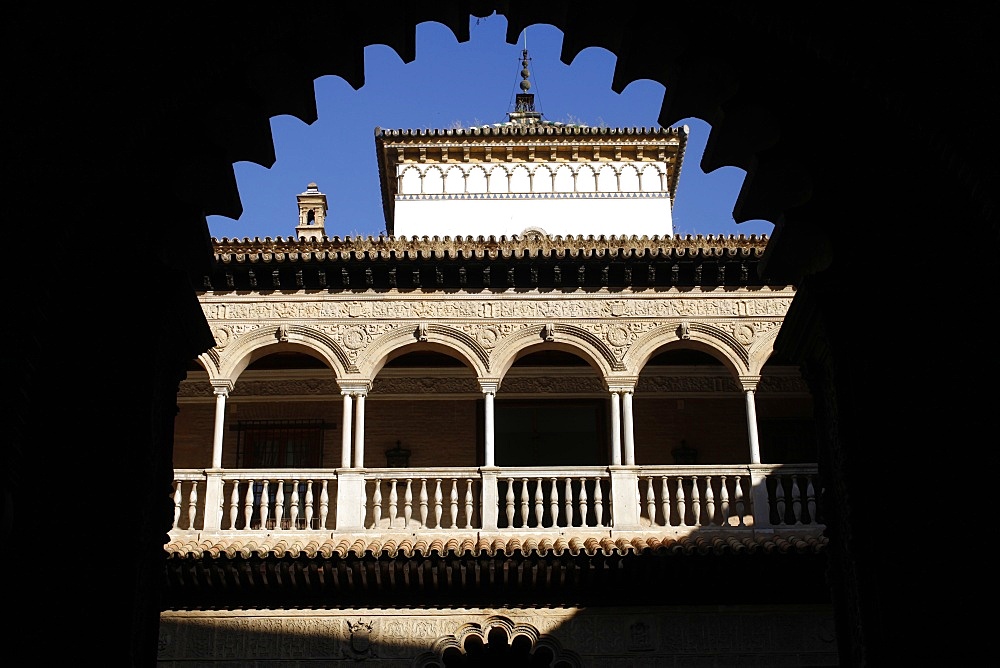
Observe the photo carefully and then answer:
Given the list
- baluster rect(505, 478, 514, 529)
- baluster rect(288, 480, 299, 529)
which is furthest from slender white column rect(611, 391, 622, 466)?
baluster rect(288, 480, 299, 529)

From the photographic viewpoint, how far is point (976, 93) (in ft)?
Result: 13.8

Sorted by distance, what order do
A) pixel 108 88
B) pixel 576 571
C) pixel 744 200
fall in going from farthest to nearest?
pixel 576 571, pixel 744 200, pixel 108 88

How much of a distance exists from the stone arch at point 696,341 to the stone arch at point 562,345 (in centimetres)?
28

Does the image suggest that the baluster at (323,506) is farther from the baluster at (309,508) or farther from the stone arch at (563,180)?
the stone arch at (563,180)

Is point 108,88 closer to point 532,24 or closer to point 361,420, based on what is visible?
point 532,24

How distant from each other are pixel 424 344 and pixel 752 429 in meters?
3.79

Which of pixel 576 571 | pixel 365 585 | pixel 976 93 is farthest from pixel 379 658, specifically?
pixel 976 93

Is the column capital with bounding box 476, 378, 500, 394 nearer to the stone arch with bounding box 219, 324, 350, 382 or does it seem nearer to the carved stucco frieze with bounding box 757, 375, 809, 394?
the stone arch with bounding box 219, 324, 350, 382

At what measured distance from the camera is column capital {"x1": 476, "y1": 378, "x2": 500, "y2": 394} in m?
14.8

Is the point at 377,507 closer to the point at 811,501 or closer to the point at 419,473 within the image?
the point at 419,473

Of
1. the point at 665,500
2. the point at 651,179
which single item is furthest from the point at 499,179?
the point at 665,500

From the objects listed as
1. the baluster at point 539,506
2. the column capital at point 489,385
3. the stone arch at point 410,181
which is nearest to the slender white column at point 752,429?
the baluster at point 539,506

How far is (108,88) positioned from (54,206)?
54cm

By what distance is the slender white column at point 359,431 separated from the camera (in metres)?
14.3
